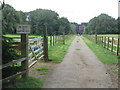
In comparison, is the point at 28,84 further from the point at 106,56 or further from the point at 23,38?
the point at 106,56

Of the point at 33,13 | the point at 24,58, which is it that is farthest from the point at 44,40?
the point at 33,13

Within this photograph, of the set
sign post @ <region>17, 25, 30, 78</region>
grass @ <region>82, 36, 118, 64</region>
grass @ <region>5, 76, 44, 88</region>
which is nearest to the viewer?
grass @ <region>5, 76, 44, 88</region>

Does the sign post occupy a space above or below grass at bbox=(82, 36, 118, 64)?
above

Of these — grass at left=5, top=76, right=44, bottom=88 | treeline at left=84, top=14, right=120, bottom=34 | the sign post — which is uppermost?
treeline at left=84, top=14, right=120, bottom=34

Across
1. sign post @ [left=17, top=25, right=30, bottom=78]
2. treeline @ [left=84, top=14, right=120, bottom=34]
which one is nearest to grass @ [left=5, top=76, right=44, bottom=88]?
sign post @ [left=17, top=25, right=30, bottom=78]

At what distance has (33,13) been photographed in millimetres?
93062

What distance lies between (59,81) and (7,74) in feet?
5.58

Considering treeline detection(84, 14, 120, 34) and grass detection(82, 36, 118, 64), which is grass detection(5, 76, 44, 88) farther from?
treeline detection(84, 14, 120, 34)

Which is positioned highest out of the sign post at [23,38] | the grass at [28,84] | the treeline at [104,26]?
the treeline at [104,26]

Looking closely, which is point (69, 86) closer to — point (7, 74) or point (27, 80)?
point (27, 80)

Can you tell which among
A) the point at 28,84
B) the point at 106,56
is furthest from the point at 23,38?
the point at 106,56

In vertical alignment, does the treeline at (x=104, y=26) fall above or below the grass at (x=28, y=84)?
above

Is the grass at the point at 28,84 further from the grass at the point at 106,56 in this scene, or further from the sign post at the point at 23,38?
the grass at the point at 106,56

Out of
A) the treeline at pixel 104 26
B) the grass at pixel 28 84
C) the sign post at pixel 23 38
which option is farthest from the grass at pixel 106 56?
the treeline at pixel 104 26
